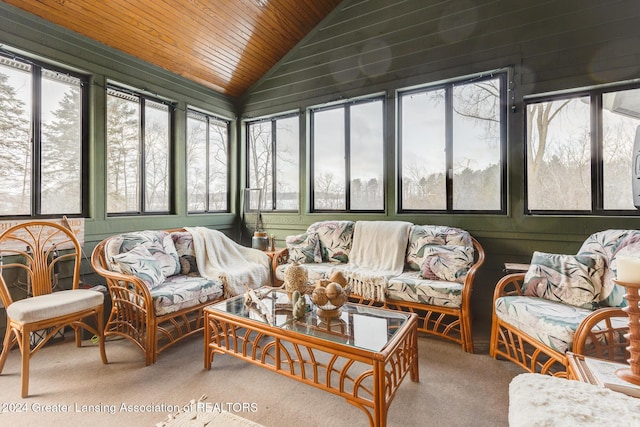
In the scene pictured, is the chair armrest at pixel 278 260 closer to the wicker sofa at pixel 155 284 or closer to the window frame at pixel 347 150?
the wicker sofa at pixel 155 284

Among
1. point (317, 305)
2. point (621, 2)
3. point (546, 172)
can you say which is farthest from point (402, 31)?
point (317, 305)

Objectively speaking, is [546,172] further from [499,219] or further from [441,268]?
[441,268]

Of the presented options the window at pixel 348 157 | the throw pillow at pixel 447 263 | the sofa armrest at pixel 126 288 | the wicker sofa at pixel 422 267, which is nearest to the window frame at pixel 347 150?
the window at pixel 348 157

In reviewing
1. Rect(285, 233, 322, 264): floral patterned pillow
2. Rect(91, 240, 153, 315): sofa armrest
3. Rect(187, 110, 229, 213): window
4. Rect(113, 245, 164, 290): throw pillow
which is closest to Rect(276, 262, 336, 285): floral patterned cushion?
Rect(285, 233, 322, 264): floral patterned pillow

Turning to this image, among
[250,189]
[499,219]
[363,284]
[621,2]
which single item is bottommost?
[363,284]

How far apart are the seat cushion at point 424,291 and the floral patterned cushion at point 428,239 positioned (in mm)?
307

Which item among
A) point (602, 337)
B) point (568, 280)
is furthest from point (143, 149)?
point (602, 337)

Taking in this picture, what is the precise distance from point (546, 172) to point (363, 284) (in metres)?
2.06

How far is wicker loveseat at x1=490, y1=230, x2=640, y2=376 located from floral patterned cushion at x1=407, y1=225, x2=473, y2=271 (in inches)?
26.8

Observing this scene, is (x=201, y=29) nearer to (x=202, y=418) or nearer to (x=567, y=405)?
(x=202, y=418)

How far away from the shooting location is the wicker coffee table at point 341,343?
159cm

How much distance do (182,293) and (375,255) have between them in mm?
1929

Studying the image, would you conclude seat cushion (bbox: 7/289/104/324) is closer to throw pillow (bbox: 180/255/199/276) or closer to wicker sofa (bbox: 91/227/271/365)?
wicker sofa (bbox: 91/227/271/365)

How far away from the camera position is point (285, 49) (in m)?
4.35
